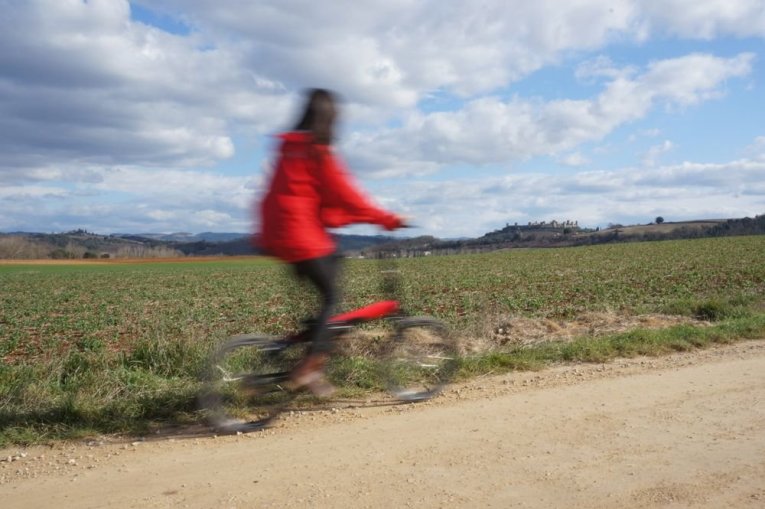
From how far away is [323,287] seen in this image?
4379 millimetres

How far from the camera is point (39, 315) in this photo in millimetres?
21188

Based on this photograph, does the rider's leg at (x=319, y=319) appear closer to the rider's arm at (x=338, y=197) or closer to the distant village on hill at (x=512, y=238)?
the rider's arm at (x=338, y=197)

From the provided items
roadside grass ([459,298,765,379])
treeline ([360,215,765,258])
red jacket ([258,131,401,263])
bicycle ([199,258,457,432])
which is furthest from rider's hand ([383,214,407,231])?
treeline ([360,215,765,258])

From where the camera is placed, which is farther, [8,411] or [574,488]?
[8,411]

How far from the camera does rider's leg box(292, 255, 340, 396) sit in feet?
14.1

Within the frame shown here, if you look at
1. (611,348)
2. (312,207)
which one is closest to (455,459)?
(312,207)

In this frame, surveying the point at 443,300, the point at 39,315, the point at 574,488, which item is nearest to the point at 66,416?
the point at 574,488

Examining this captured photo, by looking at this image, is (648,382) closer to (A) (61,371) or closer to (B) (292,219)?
(B) (292,219)

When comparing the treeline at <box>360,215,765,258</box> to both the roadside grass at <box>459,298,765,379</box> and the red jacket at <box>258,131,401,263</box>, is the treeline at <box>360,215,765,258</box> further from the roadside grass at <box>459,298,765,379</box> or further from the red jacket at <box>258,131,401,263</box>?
the red jacket at <box>258,131,401,263</box>

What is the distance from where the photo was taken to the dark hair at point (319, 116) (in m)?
4.29

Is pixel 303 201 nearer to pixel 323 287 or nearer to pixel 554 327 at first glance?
pixel 323 287

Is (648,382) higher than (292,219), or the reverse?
(292,219)

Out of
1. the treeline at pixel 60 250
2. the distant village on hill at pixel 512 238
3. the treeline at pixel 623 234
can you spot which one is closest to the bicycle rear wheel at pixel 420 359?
the distant village on hill at pixel 512 238

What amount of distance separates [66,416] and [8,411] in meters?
0.45
